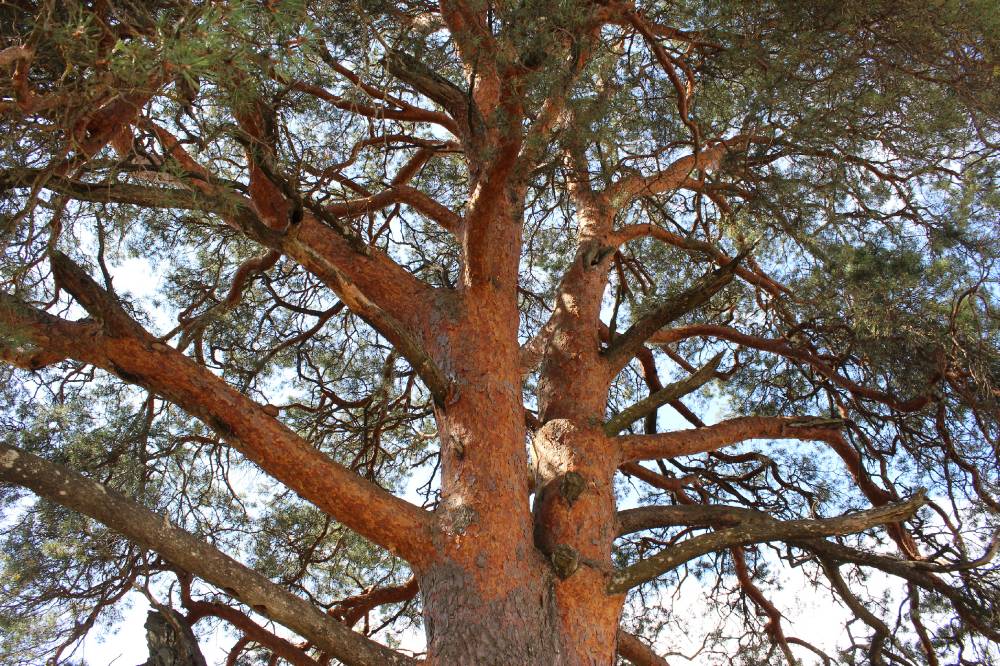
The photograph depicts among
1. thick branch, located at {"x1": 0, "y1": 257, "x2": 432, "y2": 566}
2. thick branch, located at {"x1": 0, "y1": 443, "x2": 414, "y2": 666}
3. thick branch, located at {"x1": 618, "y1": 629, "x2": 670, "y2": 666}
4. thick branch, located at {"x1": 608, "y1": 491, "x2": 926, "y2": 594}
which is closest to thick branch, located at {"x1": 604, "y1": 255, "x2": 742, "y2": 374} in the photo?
thick branch, located at {"x1": 608, "y1": 491, "x2": 926, "y2": 594}

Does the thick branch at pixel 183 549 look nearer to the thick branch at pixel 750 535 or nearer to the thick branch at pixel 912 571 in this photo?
the thick branch at pixel 750 535

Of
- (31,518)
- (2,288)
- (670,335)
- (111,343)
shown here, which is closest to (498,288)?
(670,335)

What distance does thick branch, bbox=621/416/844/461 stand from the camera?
4.22m

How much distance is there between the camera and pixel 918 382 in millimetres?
4598

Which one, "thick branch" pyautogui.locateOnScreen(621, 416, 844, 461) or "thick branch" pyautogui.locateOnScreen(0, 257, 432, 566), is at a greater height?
"thick branch" pyautogui.locateOnScreen(621, 416, 844, 461)

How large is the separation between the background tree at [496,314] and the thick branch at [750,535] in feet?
0.05

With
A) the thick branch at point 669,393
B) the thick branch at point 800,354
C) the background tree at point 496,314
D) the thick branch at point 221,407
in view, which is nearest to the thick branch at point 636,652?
the background tree at point 496,314

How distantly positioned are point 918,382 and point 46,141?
420cm

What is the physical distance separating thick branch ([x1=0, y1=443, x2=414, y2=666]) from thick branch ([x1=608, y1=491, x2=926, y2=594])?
102cm

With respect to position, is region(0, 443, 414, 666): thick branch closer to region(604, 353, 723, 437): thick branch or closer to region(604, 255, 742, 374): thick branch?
region(604, 353, 723, 437): thick branch

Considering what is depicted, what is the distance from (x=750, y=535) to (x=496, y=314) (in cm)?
151

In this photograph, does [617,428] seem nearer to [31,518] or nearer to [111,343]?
[111,343]

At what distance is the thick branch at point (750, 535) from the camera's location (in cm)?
358

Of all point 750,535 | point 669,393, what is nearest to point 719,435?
point 669,393
